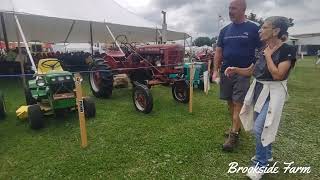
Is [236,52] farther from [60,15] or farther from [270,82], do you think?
[60,15]

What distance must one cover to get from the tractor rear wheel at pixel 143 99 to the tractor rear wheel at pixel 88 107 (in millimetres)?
906

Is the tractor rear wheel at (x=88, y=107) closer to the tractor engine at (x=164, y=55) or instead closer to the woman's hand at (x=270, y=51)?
the tractor engine at (x=164, y=55)

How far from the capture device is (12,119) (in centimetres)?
518

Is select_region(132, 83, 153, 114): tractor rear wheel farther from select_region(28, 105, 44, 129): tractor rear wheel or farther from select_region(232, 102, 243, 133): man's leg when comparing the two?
select_region(232, 102, 243, 133): man's leg

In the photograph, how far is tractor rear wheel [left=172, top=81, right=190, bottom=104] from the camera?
620 centimetres

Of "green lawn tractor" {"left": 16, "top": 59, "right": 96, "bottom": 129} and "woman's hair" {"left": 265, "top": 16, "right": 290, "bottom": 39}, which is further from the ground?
"woman's hair" {"left": 265, "top": 16, "right": 290, "bottom": 39}

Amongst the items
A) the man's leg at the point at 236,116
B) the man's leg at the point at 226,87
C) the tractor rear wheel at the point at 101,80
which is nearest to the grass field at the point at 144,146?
the man's leg at the point at 236,116

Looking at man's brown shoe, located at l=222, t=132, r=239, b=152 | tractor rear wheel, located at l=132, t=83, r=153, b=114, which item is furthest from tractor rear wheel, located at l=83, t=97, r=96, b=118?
man's brown shoe, located at l=222, t=132, r=239, b=152

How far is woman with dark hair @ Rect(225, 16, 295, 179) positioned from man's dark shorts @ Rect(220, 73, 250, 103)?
1.71 ft

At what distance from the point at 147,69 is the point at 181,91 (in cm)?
105

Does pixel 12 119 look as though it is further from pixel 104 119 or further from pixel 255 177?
pixel 255 177

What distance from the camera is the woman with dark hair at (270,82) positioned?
8.29 ft

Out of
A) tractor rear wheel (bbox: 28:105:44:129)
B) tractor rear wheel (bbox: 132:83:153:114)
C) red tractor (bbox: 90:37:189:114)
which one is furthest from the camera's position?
red tractor (bbox: 90:37:189:114)

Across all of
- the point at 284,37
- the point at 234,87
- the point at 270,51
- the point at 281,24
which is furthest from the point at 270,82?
the point at 234,87
